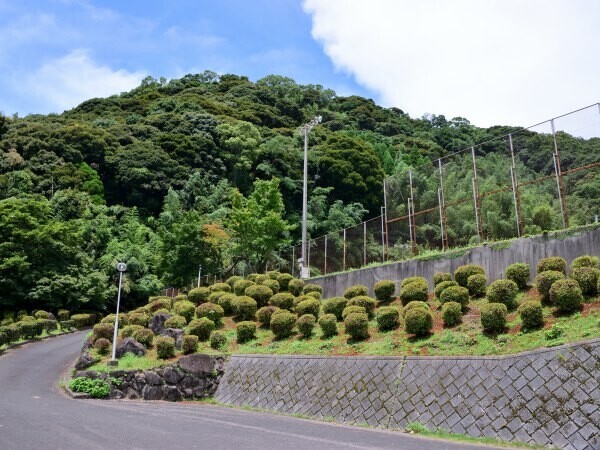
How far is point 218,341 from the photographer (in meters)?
17.2

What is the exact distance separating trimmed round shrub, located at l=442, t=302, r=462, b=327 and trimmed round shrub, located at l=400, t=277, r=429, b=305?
2.32 metres

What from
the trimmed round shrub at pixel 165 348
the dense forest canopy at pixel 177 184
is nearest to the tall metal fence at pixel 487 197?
the dense forest canopy at pixel 177 184

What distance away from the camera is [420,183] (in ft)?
62.8

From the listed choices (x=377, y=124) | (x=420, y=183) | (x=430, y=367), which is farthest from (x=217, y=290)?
(x=377, y=124)

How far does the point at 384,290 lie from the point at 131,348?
892cm

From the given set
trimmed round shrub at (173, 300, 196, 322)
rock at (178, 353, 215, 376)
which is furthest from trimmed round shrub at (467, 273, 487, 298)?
trimmed round shrub at (173, 300, 196, 322)

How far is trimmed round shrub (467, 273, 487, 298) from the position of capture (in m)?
14.2

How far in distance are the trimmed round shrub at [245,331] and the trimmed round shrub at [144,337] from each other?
3381 mm

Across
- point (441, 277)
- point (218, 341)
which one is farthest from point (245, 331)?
point (441, 277)

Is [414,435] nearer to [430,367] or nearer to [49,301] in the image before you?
[430,367]

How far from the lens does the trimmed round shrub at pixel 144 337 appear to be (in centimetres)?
1828

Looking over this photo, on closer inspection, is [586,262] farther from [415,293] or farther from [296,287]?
[296,287]

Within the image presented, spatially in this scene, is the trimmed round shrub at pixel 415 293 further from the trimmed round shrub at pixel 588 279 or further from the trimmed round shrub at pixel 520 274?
the trimmed round shrub at pixel 588 279

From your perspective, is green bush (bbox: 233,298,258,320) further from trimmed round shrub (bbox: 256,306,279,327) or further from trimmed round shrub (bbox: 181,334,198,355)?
trimmed round shrub (bbox: 181,334,198,355)
